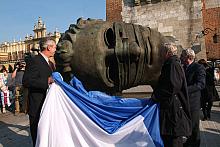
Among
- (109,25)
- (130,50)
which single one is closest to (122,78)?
(130,50)

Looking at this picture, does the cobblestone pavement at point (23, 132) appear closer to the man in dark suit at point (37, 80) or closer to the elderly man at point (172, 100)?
the man in dark suit at point (37, 80)

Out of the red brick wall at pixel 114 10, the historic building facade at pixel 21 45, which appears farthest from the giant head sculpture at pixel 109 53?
the historic building facade at pixel 21 45

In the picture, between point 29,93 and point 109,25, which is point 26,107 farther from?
point 109,25

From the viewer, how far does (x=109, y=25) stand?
143 inches

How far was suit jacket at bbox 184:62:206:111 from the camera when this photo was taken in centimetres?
446

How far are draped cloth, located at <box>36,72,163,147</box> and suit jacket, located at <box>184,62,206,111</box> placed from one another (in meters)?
1.02

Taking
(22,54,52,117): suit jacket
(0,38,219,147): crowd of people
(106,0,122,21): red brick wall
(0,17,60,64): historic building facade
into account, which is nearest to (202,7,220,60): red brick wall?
(106,0,122,21): red brick wall

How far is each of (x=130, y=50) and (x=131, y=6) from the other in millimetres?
9971

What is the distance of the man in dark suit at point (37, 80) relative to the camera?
13.7 ft

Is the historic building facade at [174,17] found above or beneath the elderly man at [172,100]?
above

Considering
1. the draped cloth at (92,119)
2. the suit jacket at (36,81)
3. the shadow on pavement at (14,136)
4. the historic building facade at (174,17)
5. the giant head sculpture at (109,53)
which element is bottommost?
the shadow on pavement at (14,136)

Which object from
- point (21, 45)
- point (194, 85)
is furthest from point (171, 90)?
point (21, 45)

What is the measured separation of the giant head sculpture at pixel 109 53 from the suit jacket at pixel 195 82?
0.99 metres

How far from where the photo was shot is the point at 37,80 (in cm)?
416
